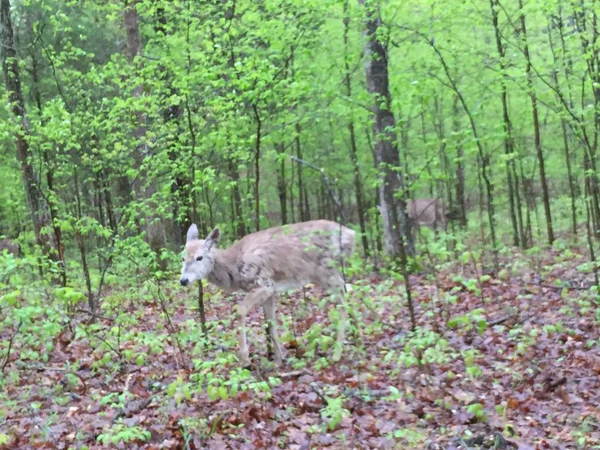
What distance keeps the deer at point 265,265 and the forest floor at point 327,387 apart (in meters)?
0.50

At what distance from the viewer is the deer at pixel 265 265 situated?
7829mm

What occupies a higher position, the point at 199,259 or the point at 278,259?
the point at 199,259

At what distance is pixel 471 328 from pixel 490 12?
6.47 metres

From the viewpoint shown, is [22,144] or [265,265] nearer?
[265,265]

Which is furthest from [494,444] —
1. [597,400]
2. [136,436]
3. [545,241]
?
[545,241]

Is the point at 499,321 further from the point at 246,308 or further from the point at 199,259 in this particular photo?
the point at 199,259

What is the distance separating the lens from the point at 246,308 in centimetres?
773

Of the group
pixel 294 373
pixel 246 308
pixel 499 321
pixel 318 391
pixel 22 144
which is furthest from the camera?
pixel 22 144

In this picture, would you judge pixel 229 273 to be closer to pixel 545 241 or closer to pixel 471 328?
pixel 471 328

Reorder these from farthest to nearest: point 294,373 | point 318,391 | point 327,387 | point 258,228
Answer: point 258,228 → point 294,373 → point 327,387 → point 318,391

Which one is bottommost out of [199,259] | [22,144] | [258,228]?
[199,259]

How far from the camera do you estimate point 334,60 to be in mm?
13852

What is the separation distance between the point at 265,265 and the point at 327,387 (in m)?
2.00

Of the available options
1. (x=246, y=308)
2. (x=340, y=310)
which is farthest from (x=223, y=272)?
(x=340, y=310)
